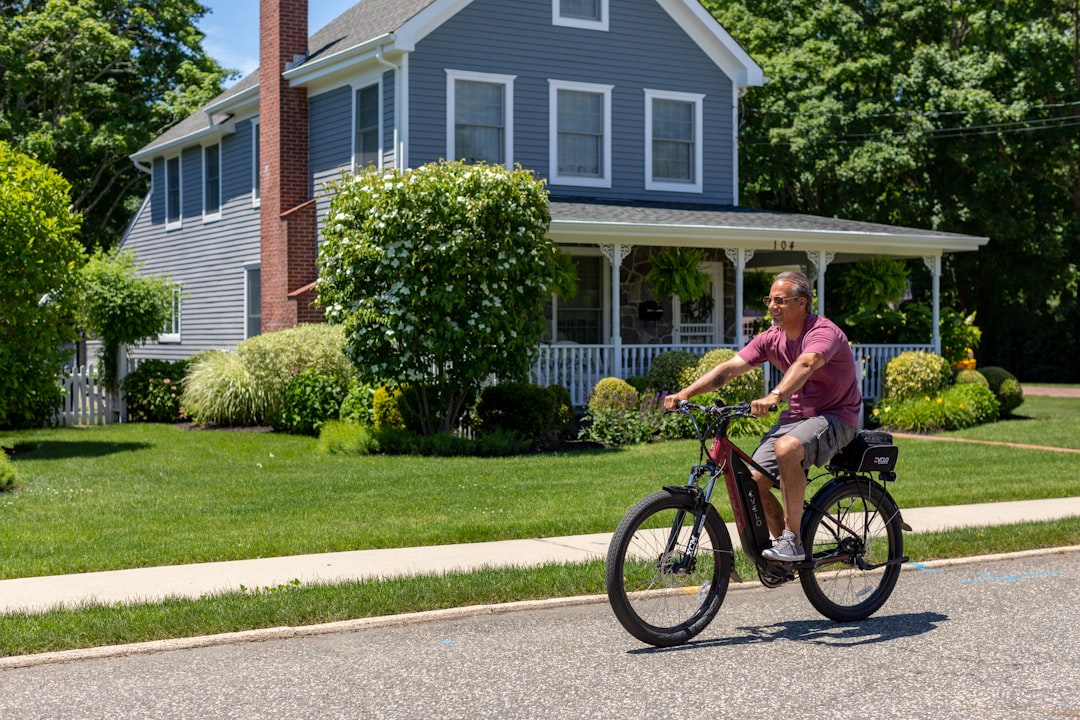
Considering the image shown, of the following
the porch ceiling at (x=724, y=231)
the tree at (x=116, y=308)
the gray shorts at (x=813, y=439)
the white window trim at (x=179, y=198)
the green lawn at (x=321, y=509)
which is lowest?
the green lawn at (x=321, y=509)

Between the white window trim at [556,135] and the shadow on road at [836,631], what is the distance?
16019mm

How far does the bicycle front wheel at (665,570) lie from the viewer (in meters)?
6.35

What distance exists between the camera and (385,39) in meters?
20.6

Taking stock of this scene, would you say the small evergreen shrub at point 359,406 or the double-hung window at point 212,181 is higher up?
the double-hung window at point 212,181

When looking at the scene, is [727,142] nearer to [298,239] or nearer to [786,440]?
[298,239]

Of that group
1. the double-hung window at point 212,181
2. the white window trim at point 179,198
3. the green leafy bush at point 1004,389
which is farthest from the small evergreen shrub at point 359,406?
the white window trim at point 179,198

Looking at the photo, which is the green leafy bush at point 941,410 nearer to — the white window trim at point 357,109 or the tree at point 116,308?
the white window trim at point 357,109

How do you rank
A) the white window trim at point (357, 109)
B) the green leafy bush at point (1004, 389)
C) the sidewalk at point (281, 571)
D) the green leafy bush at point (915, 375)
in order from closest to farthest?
1. the sidewalk at point (281, 571)
2. the green leafy bush at point (915, 375)
3. the white window trim at point (357, 109)
4. the green leafy bush at point (1004, 389)

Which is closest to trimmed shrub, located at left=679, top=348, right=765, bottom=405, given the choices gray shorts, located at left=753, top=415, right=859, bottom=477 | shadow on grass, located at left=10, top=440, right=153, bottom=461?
shadow on grass, located at left=10, top=440, right=153, bottom=461

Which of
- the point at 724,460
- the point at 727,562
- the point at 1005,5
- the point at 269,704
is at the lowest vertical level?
the point at 269,704

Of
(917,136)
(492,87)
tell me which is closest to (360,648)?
(492,87)

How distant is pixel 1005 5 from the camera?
33875 millimetres

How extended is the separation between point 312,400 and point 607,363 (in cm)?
478

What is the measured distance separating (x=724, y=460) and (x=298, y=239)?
1753 cm
